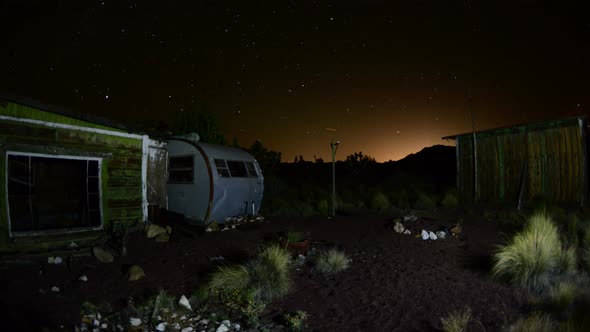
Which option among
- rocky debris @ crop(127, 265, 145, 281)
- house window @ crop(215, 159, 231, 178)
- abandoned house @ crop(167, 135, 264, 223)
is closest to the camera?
rocky debris @ crop(127, 265, 145, 281)

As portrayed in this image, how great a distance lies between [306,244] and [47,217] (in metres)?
8.01

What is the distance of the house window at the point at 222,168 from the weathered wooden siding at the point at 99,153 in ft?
7.30

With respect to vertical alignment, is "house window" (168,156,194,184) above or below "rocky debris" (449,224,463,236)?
above

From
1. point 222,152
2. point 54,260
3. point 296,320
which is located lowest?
point 296,320

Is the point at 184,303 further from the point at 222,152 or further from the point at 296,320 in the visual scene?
the point at 222,152

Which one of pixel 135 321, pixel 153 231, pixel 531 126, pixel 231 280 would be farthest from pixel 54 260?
pixel 531 126

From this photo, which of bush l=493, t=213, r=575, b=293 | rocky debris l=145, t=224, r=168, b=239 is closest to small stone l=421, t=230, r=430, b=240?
bush l=493, t=213, r=575, b=293

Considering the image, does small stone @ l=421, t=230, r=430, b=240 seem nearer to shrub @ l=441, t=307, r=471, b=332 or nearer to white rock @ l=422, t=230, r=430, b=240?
white rock @ l=422, t=230, r=430, b=240

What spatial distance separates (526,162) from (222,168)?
968cm

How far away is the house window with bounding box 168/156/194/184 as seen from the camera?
38.0 feet

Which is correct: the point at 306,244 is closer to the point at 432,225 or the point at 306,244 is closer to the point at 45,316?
the point at 432,225

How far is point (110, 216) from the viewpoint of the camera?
31.0 ft

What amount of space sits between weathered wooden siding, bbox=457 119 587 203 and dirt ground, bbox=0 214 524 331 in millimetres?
3738

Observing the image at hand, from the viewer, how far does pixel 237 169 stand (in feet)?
41.4
